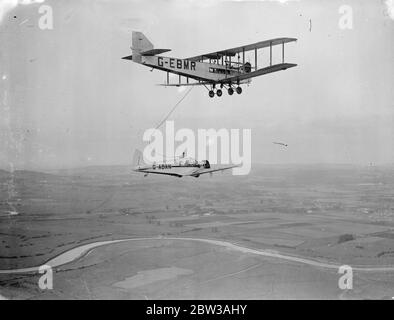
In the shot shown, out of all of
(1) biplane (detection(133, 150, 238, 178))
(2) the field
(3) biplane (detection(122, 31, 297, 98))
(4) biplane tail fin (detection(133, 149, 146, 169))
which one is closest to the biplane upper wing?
(3) biplane (detection(122, 31, 297, 98))

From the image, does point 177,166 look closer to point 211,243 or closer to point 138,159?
point 138,159

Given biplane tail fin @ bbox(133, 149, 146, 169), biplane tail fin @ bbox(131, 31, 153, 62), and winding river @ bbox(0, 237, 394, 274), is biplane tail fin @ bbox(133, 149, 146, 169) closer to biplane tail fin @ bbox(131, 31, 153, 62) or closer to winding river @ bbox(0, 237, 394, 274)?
biplane tail fin @ bbox(131, 31, 153, 62)

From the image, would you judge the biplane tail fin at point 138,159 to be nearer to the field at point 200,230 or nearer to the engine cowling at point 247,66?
the engine cowling at point 247,66

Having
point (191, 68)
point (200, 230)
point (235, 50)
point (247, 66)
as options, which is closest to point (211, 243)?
point (200, 230)

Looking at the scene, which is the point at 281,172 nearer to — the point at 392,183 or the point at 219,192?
the point at 219,192

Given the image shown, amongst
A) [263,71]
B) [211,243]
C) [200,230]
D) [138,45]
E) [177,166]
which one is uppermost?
[138,45]
